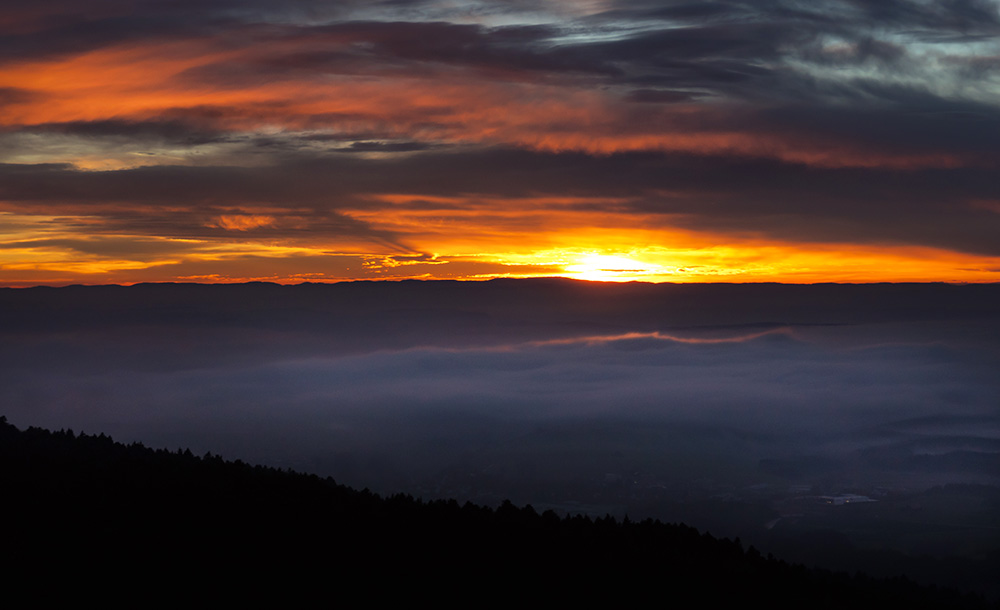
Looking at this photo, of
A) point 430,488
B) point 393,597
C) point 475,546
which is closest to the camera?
point 393,597

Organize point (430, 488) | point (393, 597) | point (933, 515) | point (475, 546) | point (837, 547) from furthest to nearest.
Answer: point (430, 488) < point (933, 515) < point (837, 547) < point (475, 546) < point (393, 597)

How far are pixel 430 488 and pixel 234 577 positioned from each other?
6417 inches

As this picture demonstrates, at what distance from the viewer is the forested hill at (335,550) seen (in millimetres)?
27203

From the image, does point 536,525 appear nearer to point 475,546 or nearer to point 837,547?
point 475,546

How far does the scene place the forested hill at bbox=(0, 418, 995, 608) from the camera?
89.2ft

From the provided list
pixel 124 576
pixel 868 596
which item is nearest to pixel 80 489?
pixel 124 576

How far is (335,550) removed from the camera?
29.6 m

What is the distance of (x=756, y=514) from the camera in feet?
517

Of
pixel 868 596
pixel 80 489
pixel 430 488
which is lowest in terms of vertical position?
pixel 430 488

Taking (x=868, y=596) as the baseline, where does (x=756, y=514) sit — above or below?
below

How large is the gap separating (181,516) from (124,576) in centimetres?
456

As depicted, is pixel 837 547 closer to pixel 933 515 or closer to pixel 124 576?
pixel 933 515

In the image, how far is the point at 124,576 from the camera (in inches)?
1061

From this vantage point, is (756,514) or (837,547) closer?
(837,547)
